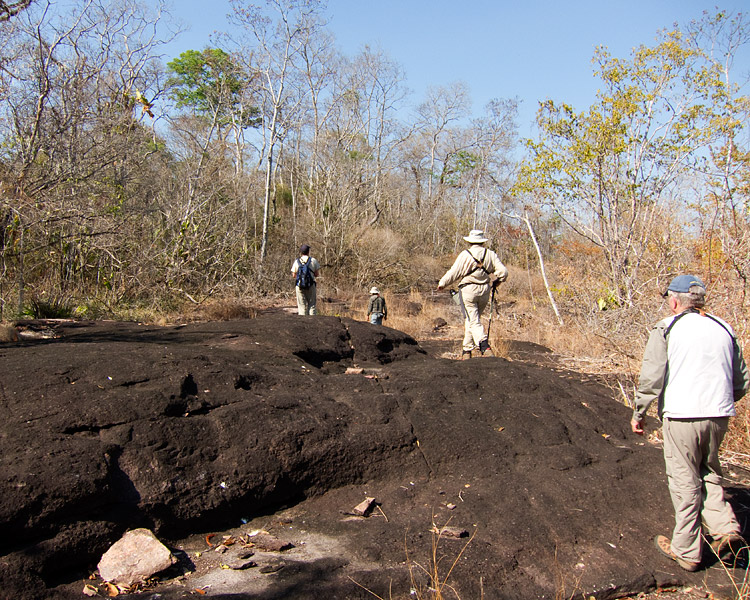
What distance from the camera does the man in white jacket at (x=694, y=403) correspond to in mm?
3512

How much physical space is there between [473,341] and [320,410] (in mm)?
4279

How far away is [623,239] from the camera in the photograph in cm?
1155

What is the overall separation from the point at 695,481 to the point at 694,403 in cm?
45

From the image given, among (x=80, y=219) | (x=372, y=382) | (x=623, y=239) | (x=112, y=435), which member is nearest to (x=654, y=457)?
(x=372, y=382)

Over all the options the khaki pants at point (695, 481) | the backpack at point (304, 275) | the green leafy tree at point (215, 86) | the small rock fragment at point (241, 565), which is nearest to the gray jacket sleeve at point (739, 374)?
the khaki pants at point (695, 481)

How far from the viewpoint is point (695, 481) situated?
11.6 feet

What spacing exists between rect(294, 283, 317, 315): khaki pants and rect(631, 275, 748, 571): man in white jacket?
25.0 feet

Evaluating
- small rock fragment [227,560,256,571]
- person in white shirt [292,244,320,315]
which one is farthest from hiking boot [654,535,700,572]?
person in white shirt [292,244,320,315]

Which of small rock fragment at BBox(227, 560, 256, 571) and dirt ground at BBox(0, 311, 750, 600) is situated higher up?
dirt ground at BBox(0, 311, 750, 600)

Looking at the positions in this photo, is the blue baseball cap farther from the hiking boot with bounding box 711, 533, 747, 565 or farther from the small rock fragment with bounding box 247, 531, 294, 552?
the small rock fragment with bounding box 247, 531, 294, 552

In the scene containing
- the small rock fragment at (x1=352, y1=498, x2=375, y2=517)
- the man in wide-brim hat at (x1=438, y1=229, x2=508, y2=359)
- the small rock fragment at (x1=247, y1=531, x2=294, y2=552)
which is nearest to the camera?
the small rock fragment at (x1=247, y1=531, x2=294, y2=552)

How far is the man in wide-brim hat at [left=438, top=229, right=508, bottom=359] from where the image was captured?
8211mm

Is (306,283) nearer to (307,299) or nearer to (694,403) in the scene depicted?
(307,299)

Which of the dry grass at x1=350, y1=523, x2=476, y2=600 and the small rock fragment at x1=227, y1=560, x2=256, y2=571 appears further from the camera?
the small rock fragment at x1=227, y1=560, x2=256, y2=571
